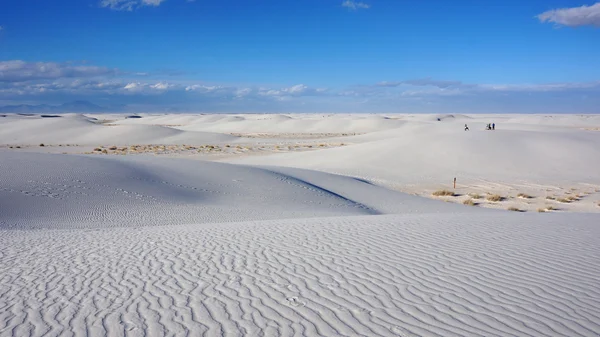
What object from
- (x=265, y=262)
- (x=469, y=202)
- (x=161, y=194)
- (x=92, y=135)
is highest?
(x=92, y=135)

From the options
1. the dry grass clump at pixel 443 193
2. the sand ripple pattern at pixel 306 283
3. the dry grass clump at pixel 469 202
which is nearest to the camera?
the sand ripple pattern at pixel 306 283

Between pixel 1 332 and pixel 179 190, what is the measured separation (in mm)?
13088

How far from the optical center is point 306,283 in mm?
5895

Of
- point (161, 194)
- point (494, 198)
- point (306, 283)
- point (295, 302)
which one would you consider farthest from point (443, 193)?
point (295, 302)

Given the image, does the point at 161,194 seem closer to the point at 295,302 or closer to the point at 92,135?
the point at 295,302

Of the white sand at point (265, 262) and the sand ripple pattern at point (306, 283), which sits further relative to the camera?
the white sand at point (265, 262)

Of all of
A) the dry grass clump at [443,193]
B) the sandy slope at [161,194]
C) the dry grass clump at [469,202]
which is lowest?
the dry grass clump at [469,202]

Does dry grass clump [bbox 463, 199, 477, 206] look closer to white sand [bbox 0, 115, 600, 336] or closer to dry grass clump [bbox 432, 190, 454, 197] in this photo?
white sand [bbox 0, 115, 600, 336]

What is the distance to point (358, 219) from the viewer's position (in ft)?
38.2

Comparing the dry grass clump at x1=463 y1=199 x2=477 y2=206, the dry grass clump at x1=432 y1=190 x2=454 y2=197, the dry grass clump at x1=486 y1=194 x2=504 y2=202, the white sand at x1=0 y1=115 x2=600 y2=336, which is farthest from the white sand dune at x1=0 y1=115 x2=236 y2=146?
the dry grass clump at x1=463 y1=199 x2=477 y2=206

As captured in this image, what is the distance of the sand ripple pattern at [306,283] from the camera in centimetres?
456

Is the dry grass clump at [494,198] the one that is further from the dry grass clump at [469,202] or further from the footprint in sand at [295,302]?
the footprint in sand at [295,302]

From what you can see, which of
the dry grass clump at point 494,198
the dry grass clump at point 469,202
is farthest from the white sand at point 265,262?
the dry grass clump at point 469,202

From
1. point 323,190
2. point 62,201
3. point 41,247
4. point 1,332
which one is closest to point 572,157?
point 323,190
